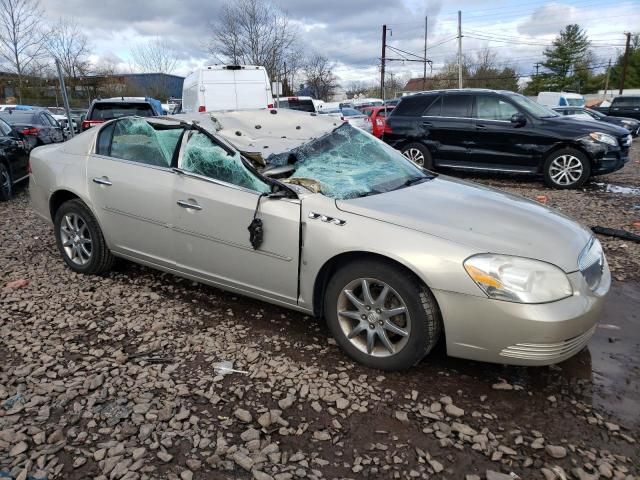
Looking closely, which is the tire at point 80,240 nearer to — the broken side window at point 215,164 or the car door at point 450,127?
the broken side window at point 215,164

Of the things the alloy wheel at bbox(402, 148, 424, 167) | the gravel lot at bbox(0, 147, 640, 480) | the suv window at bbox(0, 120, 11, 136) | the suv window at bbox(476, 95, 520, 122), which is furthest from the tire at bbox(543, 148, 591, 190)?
the suv window at bbox(0, 120, 11, 136)

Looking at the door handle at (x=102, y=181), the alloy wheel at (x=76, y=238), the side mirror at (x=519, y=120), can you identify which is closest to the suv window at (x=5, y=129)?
the alloy wheel at (x=76, y=238)

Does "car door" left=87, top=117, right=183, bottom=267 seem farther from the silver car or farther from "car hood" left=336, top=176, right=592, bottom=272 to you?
"car hood" left=336, top=176, right=592, bottom=272

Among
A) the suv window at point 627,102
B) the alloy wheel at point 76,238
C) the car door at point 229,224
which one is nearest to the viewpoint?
the car door at point 229,224

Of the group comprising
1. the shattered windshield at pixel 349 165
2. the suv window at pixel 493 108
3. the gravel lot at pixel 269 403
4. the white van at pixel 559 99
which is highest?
the white van at pixel 559 99

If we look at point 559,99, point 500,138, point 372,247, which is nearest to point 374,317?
point 372,247

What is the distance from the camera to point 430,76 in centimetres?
6738

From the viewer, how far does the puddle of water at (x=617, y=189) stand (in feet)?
27.8

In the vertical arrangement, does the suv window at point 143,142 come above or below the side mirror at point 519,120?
below

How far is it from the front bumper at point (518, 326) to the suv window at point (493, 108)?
Answer: 269 inches

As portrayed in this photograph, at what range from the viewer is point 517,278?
8.50 feet

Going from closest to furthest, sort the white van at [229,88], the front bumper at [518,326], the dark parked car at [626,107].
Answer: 1. the front bumper at [518,326]
2. the white van at [229,88]
3. the dark parked car at [626,107]

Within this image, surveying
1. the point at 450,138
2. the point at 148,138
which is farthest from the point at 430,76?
the point at 148,138

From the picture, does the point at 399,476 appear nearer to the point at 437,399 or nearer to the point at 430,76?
the point at 437,399
